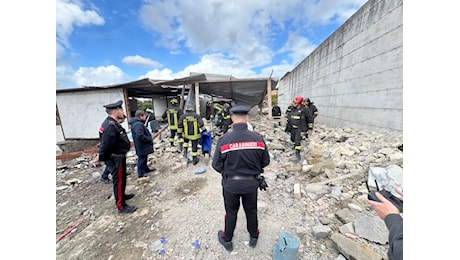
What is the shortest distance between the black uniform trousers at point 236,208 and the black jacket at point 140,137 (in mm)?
2711

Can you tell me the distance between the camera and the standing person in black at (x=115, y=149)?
8.24 ft

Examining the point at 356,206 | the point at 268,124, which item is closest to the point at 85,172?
the point at 356,206

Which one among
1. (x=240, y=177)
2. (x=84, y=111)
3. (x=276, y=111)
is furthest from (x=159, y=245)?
(x=276, y=111)

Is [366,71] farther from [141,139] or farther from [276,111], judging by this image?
[141,139]

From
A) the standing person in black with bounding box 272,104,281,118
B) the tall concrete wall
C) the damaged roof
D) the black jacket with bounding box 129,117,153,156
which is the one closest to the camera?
the black jacket with bounding box 129,117,153,156

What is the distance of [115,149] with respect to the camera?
8.69 feet

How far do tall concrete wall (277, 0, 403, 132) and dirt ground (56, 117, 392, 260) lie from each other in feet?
10.7

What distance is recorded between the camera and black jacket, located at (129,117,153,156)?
372 centimetres

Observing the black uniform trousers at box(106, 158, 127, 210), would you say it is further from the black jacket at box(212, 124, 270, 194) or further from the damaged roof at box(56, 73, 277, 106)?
the damaged roof at box(56, 73, 277, 106)

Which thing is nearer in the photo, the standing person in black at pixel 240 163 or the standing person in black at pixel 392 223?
the standing person in black at pixel 392 223

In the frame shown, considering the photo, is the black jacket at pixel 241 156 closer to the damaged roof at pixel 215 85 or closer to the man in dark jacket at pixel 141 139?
the man in dark jacket at pixel 141 139

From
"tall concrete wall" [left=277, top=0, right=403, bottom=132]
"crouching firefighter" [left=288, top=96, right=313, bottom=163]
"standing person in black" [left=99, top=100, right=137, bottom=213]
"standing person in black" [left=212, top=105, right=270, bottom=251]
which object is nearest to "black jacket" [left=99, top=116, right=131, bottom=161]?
"standing person in black" [left=99, top=100, right=137, bottom=213]

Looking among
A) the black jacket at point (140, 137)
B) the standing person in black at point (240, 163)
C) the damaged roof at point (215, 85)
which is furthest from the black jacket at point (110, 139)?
the damaged roof at point (215, 85)

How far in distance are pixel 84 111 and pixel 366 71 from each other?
11323 mm
